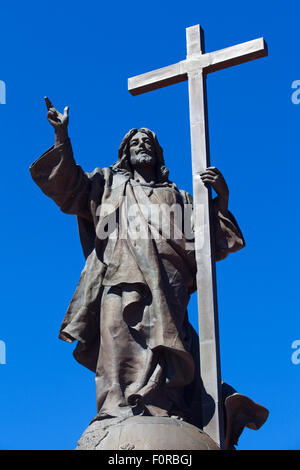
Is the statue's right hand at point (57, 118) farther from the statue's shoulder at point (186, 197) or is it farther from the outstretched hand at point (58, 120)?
the statue's shoulder at point (186, 197)

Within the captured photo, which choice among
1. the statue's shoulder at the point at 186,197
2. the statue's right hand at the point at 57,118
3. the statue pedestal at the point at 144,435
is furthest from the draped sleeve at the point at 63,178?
the statue pedestal at the point at 144,435

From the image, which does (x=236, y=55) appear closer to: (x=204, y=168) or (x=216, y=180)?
(x=204, y=168)

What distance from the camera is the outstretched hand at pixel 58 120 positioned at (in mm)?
11883

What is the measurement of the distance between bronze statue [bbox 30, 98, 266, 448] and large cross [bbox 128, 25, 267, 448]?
0.20 metres

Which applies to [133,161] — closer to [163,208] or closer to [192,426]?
[163,208]

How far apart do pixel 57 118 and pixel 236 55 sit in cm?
236

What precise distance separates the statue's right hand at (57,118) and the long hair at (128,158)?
1.13 metres

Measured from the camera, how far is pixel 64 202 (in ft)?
40.1

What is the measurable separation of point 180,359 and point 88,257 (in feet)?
5.95

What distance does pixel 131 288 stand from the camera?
11531 mm

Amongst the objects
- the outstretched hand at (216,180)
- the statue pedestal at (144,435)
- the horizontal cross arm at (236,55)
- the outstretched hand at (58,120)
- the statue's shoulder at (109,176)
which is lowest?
the statue pedestal at (144,435)

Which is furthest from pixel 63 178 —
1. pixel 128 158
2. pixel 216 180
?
pixel 216 180

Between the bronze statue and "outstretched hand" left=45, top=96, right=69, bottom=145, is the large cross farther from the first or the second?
"outstretched hand" left=45, top=96, right=69, bottom=145
